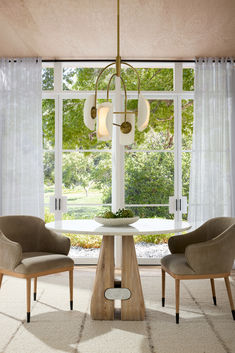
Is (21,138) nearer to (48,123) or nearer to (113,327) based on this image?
(48,123)

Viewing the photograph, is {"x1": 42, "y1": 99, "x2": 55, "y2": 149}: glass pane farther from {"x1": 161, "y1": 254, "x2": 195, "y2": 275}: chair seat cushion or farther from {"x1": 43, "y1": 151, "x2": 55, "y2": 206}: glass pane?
{"x1": 161, "y1": 254, "x2": 195, "y2": 275}: chair seat cushion

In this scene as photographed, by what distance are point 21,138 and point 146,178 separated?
1733 mm

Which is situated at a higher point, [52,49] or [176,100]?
[52,49]

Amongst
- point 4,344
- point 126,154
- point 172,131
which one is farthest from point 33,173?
point 4,344

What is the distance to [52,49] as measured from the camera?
477 cm

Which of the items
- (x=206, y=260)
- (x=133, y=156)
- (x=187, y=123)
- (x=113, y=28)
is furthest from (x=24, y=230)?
(x=187, y=123)

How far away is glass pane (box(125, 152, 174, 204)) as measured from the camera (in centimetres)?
523

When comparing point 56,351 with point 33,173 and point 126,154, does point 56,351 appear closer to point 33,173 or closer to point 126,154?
point 33,173

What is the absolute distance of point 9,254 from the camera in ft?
10.1

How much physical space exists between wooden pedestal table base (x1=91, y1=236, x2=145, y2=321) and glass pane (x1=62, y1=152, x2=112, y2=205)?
2230 millimetres

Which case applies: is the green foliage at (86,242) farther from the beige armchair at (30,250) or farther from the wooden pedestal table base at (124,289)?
the wooden pedestal table base at (124,289)

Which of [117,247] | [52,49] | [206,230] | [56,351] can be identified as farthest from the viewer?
[117,247]

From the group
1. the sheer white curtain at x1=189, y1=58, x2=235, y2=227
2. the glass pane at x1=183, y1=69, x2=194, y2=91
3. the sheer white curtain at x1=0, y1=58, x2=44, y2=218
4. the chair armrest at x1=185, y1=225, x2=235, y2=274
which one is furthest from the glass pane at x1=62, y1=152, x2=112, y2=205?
the chair armrest at x1=185, y1=225, x2=235, y2=274

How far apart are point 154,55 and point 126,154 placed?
1335 millimetres
